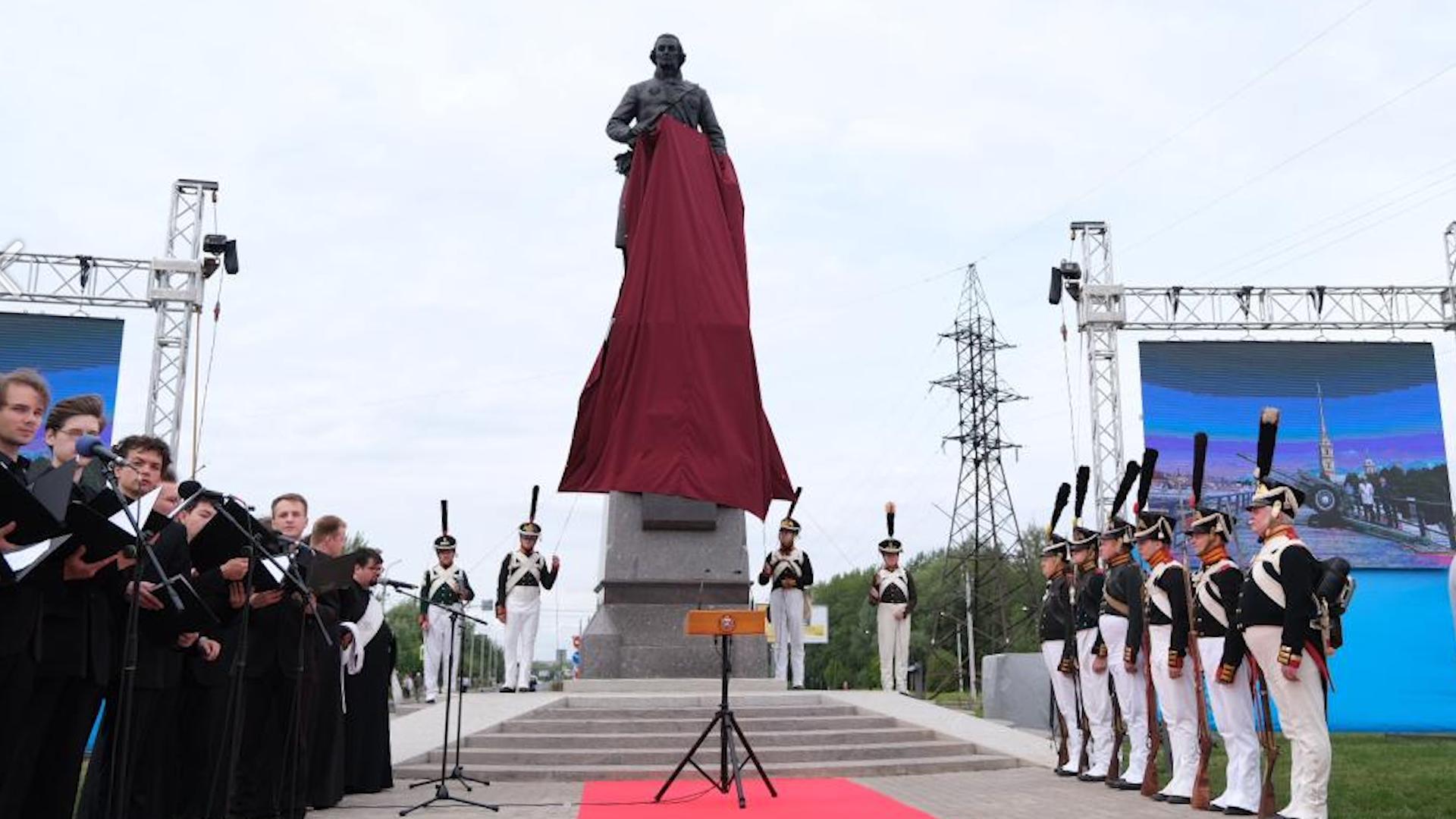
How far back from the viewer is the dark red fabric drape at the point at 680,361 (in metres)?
12.7

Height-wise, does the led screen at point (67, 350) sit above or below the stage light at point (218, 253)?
below

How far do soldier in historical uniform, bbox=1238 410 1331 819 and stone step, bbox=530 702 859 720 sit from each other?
458 centimetres

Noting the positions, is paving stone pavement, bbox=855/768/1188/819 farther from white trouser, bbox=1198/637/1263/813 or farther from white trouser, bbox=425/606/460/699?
white trouser, bbox=425/606/460/699

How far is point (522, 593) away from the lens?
13.6 meters

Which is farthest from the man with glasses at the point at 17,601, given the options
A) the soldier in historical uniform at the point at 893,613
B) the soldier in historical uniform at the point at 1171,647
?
the soldier in historical uniform at the point at 893,613

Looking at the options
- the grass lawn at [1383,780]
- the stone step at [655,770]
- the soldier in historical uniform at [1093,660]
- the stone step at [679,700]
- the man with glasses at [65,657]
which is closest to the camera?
the man with glasses at [65,657]

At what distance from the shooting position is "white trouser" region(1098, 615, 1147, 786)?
7.71m

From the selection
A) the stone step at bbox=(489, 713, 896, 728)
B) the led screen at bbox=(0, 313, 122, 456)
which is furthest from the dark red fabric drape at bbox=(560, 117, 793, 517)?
the led screen at bbox=(0, 313, 122, 456)

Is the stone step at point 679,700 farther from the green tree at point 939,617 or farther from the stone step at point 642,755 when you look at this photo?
the green tree at point 939,617

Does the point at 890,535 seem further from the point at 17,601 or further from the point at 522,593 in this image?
the point at 17,601

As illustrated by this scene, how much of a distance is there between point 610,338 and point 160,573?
978 centimetres

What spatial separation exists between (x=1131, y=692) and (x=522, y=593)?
7.76 metres

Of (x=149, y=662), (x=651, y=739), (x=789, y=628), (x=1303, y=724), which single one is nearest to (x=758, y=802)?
(x=651, y=739)

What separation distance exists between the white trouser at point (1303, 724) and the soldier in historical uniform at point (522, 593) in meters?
8.97
